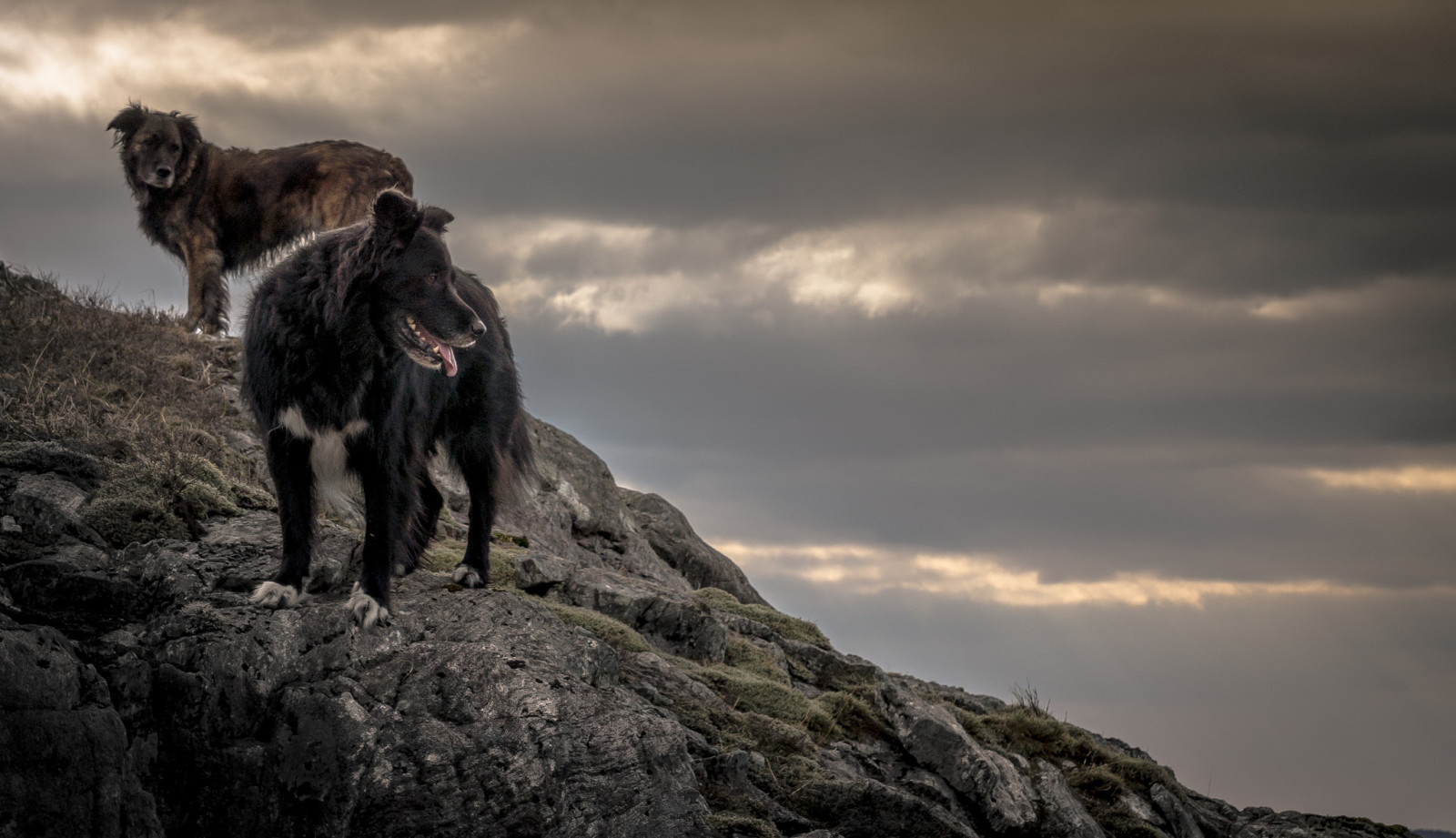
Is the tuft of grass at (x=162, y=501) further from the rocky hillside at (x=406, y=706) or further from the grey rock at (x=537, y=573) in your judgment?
Answer: the grey rock at (x=537, y=573)

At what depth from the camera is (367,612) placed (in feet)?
19.6

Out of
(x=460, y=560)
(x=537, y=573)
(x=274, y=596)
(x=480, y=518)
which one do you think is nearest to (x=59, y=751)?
(x=274, y=596)

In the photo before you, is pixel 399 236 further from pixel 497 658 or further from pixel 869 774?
pixel 869 774

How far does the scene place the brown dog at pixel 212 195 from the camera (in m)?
14.2

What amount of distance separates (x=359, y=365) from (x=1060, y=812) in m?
6.34

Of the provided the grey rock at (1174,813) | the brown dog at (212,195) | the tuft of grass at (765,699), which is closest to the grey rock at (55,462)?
the tuft of grass at (765,699)

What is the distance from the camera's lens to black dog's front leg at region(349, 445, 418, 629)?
236 inches

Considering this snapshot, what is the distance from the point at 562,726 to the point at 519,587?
2883mm

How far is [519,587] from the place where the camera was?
338 inches

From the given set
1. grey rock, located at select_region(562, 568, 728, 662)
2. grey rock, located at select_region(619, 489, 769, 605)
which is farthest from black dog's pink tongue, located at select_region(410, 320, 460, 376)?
grey rock, located at select_region(619, 489, 769, 605)

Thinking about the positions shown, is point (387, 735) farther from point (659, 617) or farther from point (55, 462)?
point (55, 462)

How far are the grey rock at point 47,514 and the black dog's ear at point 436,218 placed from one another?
3.05 meters

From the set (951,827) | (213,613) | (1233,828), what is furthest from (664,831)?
(1233,828)

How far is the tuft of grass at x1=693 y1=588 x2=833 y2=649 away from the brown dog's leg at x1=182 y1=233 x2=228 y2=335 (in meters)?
8.01
